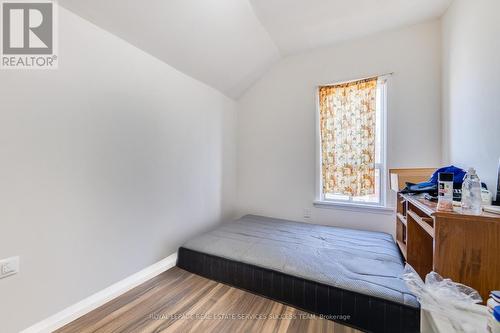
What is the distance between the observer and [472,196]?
3.63 feet

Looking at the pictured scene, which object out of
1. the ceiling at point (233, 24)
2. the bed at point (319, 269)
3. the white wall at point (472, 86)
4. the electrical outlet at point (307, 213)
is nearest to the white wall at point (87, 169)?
the ceiling at point (233, 24)

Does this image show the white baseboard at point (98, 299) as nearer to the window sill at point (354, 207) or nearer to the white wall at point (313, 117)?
the white wall at point (313, 117)

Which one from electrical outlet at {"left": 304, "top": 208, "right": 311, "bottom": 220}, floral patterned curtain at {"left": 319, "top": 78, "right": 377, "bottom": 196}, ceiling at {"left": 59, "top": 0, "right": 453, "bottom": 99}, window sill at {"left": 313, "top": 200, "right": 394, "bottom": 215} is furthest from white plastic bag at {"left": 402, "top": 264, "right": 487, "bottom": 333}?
ceiling at {"left": 59, "top": 0, "right": 453, "bottom": 99}

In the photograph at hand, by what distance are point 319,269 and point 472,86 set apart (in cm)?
195

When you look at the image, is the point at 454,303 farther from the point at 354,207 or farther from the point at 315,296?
the point at 354,207

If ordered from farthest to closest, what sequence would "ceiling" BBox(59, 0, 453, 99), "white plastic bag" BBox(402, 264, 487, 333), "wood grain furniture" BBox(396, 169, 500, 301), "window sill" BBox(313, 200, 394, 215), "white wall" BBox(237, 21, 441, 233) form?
"window sill" BBox(313, 200, 394, 215) < "white wall" BBox(237, 21, 441, 233) < "ceiling" BBox(59, 0, 453, 99) < "wood grain furniture" BBox(396, 169, 500, 301) < "white plastic bag" BBox(402, 264, 487, 333)

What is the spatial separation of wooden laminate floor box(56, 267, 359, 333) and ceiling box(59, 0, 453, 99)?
2201 millimetres

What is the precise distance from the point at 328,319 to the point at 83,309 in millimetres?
1777

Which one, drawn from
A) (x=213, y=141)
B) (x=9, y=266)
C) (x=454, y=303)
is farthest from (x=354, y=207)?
(x=9, y=266)

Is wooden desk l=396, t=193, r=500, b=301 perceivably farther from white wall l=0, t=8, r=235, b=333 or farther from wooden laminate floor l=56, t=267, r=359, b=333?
white wall l=0, t=8, r=235, b=333

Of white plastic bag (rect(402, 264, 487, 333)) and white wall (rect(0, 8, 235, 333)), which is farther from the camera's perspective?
white wall (rect(0, 8, 235, 333))

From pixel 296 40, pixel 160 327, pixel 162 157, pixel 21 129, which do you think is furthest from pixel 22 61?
pixel 296 40

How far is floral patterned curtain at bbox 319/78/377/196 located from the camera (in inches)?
102

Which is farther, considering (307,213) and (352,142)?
(307,213)
